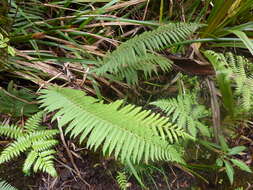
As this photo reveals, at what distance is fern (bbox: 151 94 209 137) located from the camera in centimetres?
136

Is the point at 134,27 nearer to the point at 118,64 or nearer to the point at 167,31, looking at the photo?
the point at 167,31

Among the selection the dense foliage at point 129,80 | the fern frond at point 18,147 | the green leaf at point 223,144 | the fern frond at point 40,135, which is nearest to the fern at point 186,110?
the dense foliage at point 129,80

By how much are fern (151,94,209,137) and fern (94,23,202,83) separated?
183 millimetres

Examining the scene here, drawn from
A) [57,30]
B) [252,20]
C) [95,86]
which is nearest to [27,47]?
[57,30]

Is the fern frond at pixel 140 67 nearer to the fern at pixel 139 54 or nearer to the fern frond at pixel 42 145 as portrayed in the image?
the fern at pixel 139 54

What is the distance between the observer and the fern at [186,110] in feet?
4.47

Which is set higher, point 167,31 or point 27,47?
point 167,31

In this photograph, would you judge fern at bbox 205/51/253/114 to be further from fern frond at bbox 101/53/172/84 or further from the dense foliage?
fern frond at bbox 101/53/172/84

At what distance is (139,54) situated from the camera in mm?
1403

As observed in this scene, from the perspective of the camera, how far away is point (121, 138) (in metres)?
0.86

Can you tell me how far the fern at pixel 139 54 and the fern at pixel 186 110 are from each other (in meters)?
0.18

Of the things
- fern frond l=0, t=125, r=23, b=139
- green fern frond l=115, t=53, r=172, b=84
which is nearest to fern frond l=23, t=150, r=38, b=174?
fern frond l=0, t=125, r=23, b=139

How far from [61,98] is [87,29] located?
2.33 feet

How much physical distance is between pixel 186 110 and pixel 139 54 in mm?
377
